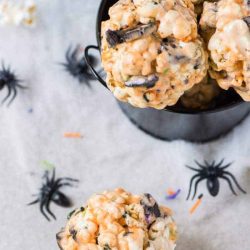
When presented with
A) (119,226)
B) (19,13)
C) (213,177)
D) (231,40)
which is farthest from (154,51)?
(19,13)

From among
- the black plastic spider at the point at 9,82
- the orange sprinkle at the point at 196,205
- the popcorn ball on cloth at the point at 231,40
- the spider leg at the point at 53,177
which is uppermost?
the popcorn ball on cloth at the point at 231,40

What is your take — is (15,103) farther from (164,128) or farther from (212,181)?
(212,181)

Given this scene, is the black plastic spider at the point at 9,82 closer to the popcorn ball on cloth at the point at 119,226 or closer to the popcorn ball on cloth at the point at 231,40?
the popcorn ball on cloth at the point at 119,226

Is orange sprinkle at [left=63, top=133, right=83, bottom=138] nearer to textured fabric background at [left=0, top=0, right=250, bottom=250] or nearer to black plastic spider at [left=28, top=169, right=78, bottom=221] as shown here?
textured fabric background at [left=0, top=0, right=250, bottom=250]

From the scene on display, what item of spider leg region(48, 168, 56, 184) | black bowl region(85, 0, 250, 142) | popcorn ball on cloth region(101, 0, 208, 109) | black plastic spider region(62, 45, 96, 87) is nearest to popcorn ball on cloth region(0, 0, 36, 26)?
black plastic spider region(62, 45, 96, 87)

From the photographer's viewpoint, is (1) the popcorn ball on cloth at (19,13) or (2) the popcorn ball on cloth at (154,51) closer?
(2) the popcorn ball on cloth at (154,51)

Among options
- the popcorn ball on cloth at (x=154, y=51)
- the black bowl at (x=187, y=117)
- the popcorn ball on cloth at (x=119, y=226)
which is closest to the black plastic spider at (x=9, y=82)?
the black bowl at (x=187, y=117)
